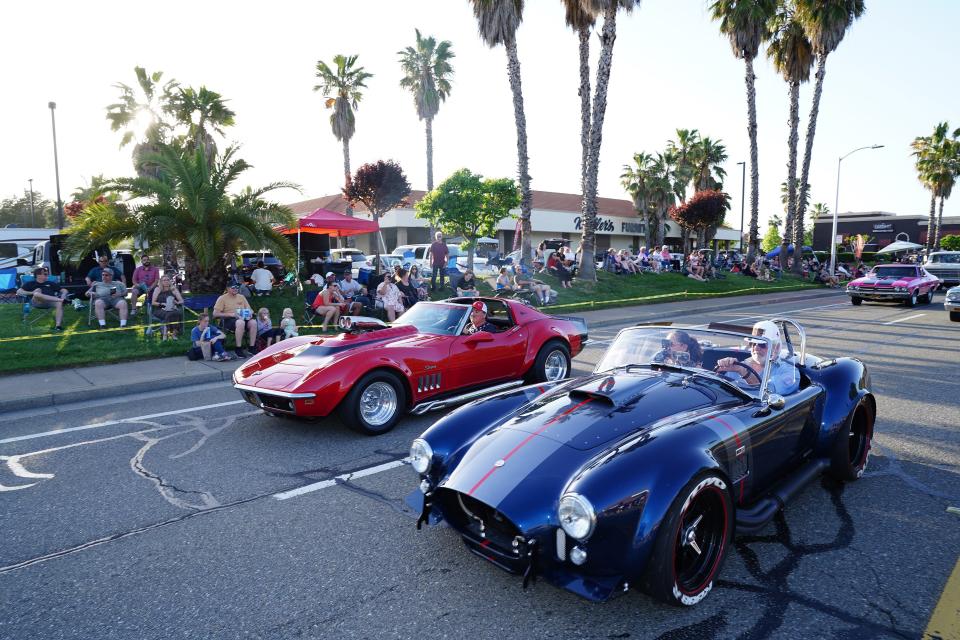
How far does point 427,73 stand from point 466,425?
36.8m

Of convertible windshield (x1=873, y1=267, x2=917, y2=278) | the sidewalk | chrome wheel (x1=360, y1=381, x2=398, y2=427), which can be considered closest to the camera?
chrome wheel (x1=360, y1=381, x2=398, y2=427)

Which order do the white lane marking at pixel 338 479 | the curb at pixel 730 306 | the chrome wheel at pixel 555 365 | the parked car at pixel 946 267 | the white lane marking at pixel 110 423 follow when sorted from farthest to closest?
the parked car at pixel 946 267 → the curb at pixel 730 306 → the chrome wheel at pixel 555 365 → the white lane marking at pixel 110 423 → the white lane marking at pixel 338 479

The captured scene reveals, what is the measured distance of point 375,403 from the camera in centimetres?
613

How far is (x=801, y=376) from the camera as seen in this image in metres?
4.52

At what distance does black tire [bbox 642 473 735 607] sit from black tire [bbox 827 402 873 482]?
1.76 metres

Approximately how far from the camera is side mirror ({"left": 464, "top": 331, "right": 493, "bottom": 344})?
687cm

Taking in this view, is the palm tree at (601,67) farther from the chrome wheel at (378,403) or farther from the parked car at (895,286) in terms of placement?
the chrome wheel at (378,403)

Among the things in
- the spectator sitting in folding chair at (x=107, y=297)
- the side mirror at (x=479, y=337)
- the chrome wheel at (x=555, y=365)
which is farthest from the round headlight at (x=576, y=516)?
the spectator sitting in folding chair at (x=107, y=297)

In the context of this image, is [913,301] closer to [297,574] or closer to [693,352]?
[693,352]

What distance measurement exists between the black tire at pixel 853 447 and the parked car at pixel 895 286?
1839cm

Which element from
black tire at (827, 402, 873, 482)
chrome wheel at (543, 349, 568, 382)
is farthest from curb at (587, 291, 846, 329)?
black tire at (827, 402, 873, 482)

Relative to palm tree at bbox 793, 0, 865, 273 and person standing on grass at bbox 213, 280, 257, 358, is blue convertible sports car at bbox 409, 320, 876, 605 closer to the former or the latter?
person standing on grass at bbox 213, 280, 257, 358

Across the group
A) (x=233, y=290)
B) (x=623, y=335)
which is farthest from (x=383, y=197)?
(x=623, y=335)

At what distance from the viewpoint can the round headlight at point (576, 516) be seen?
2.74 meters
